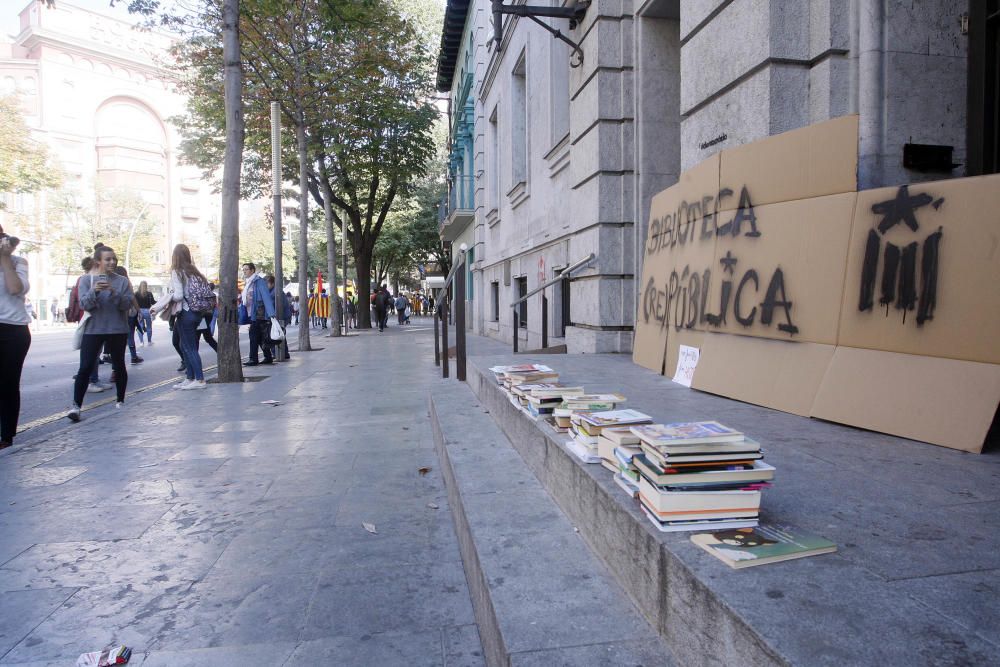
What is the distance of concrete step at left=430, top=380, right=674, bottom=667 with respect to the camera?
1.81m

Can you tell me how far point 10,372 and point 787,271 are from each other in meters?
6.33

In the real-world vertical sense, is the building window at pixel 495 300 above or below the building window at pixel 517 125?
below

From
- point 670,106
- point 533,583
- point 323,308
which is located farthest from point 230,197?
point 323,308

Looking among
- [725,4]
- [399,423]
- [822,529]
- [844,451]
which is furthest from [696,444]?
Result: [399,423]

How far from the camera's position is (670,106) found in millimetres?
7402

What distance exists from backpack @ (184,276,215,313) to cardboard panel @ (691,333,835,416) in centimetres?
724

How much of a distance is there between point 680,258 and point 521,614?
3.75 meters

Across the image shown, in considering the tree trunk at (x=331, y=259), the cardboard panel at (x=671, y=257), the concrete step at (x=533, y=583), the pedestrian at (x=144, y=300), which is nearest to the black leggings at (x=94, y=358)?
the concrete step at (x=533, y=583)

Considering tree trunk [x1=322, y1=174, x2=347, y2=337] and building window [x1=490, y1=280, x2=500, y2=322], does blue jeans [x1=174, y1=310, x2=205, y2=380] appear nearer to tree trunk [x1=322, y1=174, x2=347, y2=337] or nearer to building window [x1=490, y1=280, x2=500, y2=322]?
building window [x1=490, y1=280, x2=500, y2=322]

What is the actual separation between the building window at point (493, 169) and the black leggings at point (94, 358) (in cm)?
1007

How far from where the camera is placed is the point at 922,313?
301 cm

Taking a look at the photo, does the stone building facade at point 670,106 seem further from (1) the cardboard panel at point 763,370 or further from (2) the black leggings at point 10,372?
(2) the black leggings at point 10,372

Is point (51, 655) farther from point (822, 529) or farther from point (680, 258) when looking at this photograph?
point (680, 258)

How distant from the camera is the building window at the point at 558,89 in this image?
963 cm
